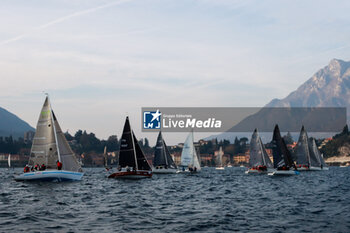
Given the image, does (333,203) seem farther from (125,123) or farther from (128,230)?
(125,123)

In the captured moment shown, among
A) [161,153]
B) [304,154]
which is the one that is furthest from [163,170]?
[304,154]

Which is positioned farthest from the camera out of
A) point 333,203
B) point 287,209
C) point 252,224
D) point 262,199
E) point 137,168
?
point 137,168

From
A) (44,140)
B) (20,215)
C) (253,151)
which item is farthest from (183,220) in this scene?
(253,151)

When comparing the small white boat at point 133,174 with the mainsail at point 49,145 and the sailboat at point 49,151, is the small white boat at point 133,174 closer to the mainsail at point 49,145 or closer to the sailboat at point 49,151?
the sailboat at point 49,151

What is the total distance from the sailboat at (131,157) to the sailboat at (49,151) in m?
11.2

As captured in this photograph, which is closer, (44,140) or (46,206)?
(46,206)

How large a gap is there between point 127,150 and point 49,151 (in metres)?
15.7

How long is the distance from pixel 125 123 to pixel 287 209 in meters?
45.3

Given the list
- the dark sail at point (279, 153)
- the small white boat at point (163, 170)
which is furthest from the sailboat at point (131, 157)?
the small white boat at point (163, 170)

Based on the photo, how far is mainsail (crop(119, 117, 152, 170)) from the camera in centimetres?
7700

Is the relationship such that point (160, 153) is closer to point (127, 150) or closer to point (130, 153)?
point (127, 150)

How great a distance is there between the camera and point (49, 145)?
212ft

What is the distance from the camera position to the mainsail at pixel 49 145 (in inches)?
2539

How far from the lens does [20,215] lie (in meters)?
32.3
